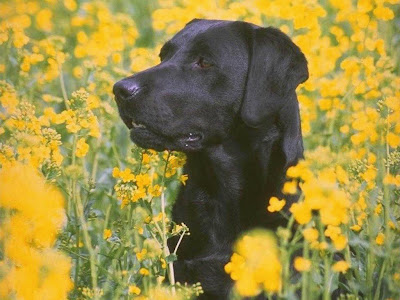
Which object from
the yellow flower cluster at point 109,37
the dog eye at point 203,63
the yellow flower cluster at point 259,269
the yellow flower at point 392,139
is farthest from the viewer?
the yellow flower cluster at point 109,37

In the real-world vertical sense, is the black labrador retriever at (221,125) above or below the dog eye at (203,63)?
below

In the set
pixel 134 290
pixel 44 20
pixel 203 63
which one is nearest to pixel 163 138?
pixel 203 63

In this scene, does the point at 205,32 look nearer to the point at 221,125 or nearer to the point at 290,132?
the point at 221,125

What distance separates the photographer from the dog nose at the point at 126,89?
3.55 metres

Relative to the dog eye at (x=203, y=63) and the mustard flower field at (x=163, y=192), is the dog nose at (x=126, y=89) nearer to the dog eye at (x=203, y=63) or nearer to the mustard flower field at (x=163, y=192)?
the mustard flower field at (x=163, y=192)

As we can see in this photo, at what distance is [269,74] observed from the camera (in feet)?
12.1

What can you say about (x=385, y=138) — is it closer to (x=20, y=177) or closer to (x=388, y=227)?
(x=388, y=227)

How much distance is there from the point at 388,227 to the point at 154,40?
4.65 metres

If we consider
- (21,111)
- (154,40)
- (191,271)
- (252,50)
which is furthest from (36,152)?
(154,40)

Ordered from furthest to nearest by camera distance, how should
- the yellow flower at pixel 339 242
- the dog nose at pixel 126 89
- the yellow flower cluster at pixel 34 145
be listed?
the dog nose at pixel 126 89, the yellow flower cluster at pixel 34 145, the yellow flower at pixel 339 242

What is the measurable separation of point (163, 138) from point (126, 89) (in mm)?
264

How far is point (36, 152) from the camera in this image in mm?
3174

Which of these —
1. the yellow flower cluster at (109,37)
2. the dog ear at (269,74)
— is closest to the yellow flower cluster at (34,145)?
the dog ear at (269,74)

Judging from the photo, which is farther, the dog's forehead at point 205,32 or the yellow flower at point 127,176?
the dog's forehead at point 205,32
